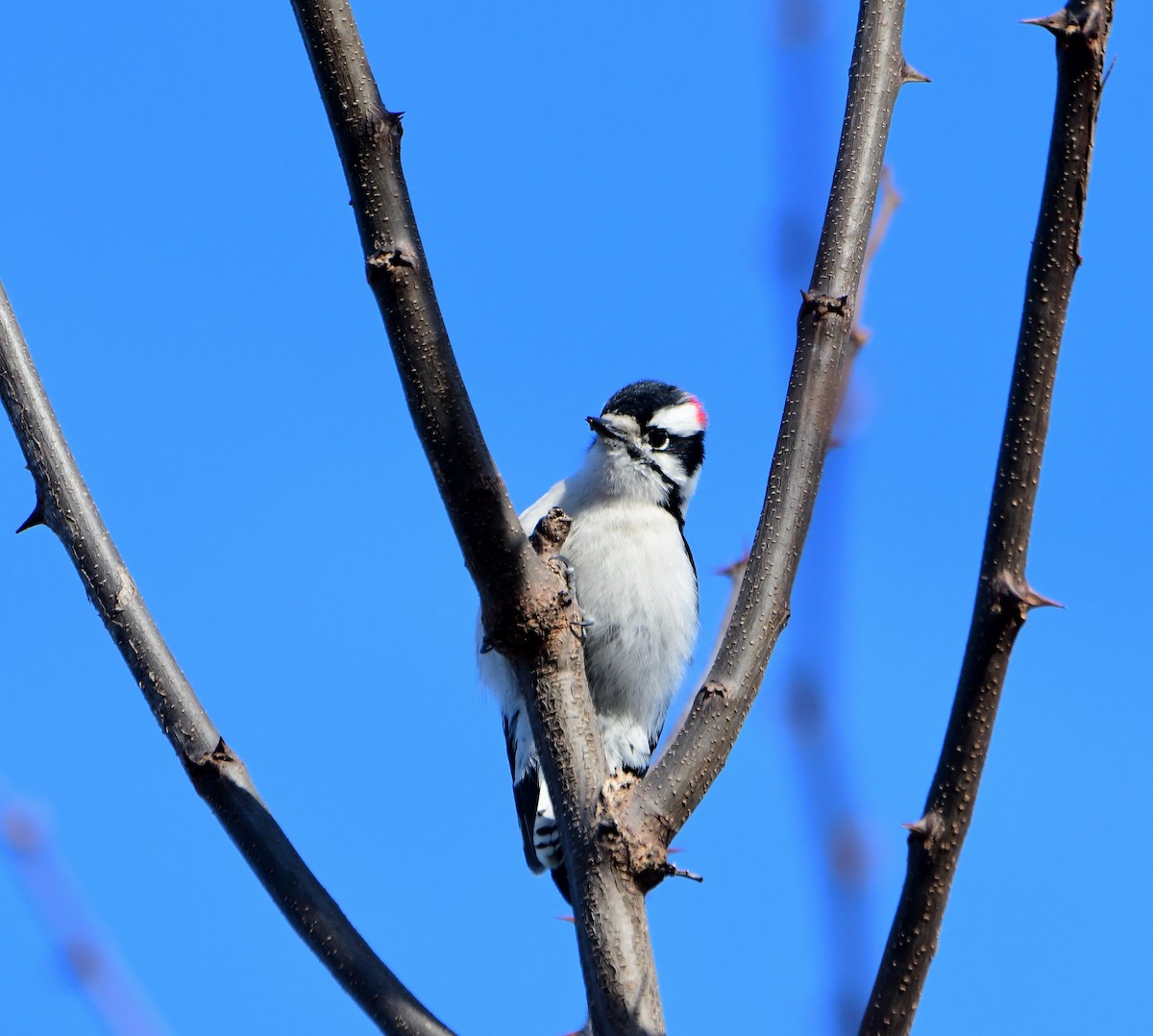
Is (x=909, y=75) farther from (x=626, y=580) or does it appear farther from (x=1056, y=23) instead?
(x=626, y=580)

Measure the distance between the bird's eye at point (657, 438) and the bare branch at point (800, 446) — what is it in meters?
3.48

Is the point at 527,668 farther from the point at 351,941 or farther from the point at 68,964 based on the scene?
the point at 68,964

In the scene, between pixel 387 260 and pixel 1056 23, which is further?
pixel 387 260

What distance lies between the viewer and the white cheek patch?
6.43m

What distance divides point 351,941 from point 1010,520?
5.01ft

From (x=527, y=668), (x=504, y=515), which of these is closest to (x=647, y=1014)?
(x=527, y=668)

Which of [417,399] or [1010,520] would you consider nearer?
[1010,520]

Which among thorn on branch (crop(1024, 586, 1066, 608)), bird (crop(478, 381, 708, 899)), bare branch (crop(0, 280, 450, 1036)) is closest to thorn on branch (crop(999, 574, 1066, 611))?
thorn on branch (crop(1024, 586, 1066, 608))

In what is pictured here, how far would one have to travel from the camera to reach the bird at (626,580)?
574cm

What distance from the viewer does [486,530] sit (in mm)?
2545

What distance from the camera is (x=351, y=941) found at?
2.57 m

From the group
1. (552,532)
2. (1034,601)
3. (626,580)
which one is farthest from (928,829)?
(626,580)

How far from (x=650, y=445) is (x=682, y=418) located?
35 cm

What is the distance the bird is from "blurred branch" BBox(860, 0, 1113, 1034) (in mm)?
3586
